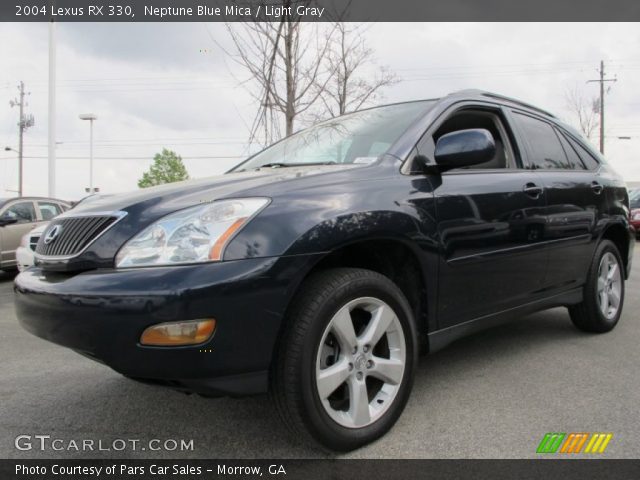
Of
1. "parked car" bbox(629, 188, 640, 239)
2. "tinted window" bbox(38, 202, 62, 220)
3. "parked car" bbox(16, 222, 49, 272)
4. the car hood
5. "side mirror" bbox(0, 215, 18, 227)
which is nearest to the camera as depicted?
the car hood

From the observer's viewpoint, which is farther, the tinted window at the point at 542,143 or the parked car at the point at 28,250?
the parked car at the point at 28,250

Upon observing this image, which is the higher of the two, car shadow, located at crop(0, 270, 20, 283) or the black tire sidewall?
the black tire sidewall

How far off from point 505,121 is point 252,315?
237cm

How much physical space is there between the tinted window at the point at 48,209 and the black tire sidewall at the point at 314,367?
31.4 ft

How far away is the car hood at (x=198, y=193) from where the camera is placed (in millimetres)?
2156

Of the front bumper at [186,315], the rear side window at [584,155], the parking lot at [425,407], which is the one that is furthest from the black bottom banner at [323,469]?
the rear side window at [584,155]

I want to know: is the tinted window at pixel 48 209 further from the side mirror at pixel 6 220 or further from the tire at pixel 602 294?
the tire at pixel 602 294

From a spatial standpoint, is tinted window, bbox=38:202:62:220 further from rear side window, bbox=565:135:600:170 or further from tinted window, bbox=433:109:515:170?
rear side window, bbox=565:135:600:170

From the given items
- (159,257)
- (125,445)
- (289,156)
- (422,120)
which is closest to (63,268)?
(159,257)

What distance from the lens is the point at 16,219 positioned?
933 centimetres

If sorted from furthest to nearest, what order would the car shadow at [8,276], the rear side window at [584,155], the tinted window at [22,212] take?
1. the tinted window at [22,212]
2. the car shadow at [8,276]
3. the rear side window at [584,155]

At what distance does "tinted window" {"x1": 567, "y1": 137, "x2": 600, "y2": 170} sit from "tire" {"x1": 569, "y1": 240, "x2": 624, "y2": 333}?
0.62 m

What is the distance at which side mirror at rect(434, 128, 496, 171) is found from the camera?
258 centimetres

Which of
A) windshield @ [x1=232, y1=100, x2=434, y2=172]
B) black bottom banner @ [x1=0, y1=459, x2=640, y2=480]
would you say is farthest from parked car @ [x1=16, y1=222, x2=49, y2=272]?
black bottom banner @ [x1=0, y1=459, x2=640, y2=480]
